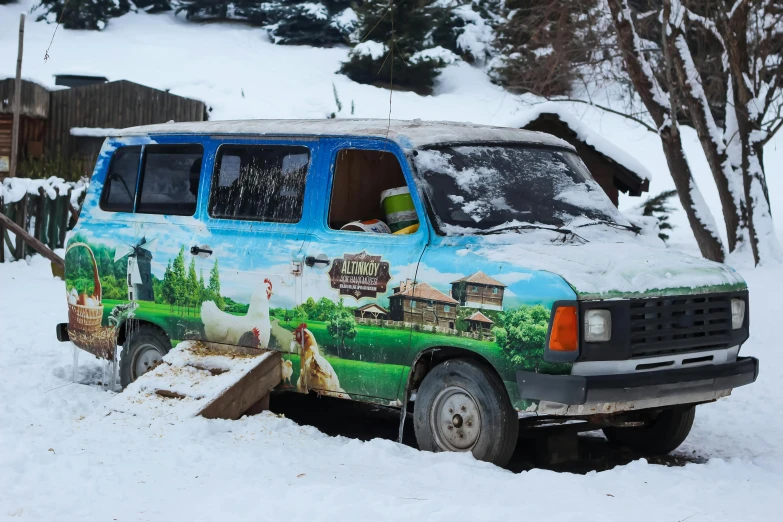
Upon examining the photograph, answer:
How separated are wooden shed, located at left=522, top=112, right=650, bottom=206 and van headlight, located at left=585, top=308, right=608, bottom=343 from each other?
38.3 feet

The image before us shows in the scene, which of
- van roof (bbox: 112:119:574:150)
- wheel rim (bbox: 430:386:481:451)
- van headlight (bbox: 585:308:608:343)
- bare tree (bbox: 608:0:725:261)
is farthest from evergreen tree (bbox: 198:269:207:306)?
bare tree (bbox: 608:0:725:261)

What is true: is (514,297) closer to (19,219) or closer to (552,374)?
(552,374)

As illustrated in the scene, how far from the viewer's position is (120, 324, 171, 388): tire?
7766 mm

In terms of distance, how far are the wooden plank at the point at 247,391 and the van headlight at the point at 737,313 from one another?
2.76 meters

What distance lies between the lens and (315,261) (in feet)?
21.9

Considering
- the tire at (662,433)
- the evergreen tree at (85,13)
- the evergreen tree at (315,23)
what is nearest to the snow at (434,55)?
the evergreen tree at (315,23)

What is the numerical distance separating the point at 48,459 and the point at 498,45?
1591 inches

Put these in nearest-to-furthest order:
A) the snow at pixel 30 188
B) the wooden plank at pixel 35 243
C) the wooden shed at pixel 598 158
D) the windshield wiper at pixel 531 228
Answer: the windshield wiper at pixel 531 228
the wooden plank at pixel 35 243
the wooden shed at pixel 598 158
the snow at pixel 30 188

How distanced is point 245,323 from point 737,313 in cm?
305

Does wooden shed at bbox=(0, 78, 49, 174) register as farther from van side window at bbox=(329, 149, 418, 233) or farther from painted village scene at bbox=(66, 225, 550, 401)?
van side window at bbox=(329, 149, 418, 233)

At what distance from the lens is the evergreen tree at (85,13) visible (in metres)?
58.0

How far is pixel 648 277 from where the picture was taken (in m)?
5.78

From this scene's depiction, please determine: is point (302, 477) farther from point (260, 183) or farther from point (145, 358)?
point (145, 358)

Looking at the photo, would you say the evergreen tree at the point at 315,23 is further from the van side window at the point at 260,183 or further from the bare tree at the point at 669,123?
the van side window at the point at 260,183
